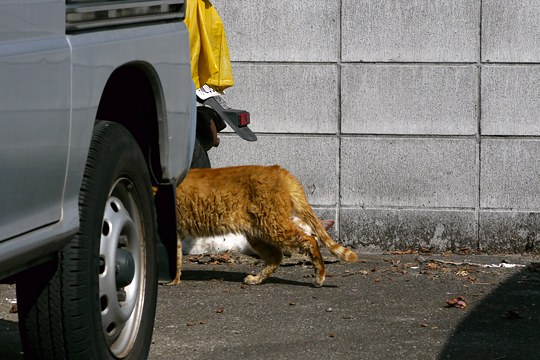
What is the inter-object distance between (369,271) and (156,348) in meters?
2.58

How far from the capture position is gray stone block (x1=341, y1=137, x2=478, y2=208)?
8.53m

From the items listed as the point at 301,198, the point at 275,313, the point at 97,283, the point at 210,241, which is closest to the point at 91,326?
the point at 97,283

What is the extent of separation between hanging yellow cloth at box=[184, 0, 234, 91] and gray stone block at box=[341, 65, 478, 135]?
92 centimetres

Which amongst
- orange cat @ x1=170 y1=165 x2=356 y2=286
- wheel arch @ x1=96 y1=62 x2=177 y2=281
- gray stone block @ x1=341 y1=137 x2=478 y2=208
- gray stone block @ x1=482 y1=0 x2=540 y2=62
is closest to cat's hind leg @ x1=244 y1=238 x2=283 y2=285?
orange cat @ x1=170 y1=165 x2=356 y2=286

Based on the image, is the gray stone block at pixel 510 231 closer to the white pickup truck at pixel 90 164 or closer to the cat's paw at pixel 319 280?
the cat's paw at pixel 319 280

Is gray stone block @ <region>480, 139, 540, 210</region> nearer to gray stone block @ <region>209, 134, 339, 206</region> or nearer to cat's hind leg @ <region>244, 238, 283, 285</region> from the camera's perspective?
gray stone block @ <region>209, 134, 339, 206</region>

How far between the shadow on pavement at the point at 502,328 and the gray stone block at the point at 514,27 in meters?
1.83

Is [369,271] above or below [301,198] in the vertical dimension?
below

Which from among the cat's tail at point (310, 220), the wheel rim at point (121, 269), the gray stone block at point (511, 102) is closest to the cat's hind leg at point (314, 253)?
the cat's tail at point (310, 220)

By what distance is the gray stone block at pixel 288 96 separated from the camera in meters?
8.59

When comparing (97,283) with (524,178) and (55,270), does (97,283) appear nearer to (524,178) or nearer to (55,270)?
(55,270)

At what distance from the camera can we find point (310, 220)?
776cm

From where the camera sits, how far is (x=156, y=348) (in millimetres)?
5617

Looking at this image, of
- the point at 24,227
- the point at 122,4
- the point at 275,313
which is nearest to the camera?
the point at 24,227
